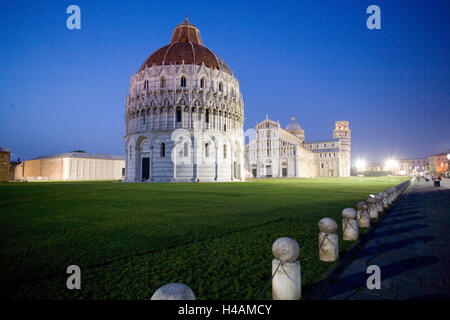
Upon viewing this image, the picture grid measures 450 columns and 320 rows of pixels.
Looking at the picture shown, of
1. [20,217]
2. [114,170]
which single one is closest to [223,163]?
[20,217]

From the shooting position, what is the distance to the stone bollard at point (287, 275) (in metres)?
2.89

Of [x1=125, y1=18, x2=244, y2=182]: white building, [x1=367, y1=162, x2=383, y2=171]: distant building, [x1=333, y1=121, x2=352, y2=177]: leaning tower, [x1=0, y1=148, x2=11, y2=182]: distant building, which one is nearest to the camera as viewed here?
[x1=125, y1=18, x2=244, y2=182]: white building

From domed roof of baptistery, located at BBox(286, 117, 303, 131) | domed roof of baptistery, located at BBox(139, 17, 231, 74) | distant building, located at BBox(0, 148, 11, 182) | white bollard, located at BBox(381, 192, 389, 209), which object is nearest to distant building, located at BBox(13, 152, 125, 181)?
distant building, located at BBox(0, 148, 11, 182)

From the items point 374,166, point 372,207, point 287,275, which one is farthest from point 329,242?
point 374,166

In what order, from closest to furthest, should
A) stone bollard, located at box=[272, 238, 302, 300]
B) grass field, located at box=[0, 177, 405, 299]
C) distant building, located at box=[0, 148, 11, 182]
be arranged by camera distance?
stone bollard, located at box=[272, 238, 302, 300]
grass field, located at box=[0, 177, 405, 299]
distant building, located at box=[0, 148, 11, 182]

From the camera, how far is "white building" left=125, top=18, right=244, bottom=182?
37.5 metres

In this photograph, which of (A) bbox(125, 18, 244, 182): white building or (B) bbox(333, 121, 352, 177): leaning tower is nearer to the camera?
(A) bbox(125, 18, 244, 182): white building

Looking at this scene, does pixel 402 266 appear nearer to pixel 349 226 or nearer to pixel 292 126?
pixel 349 226

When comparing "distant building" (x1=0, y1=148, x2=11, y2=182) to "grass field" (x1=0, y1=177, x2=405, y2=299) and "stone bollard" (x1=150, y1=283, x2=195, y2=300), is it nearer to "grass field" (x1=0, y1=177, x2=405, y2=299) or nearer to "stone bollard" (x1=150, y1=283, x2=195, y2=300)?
"grass field" (x1=0, y1=177, x2=405, y2=299)

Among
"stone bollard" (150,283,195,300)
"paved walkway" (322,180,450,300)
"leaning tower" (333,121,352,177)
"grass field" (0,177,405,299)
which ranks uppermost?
"leaning tower" (333,121,352,177)

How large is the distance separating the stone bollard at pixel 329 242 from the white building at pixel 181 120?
110ft

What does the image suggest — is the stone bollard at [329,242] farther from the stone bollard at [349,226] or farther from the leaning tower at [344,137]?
the leaning tower at [344,137]

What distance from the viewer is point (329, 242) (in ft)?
13.7

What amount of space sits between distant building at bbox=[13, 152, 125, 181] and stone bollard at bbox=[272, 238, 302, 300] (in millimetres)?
67726
